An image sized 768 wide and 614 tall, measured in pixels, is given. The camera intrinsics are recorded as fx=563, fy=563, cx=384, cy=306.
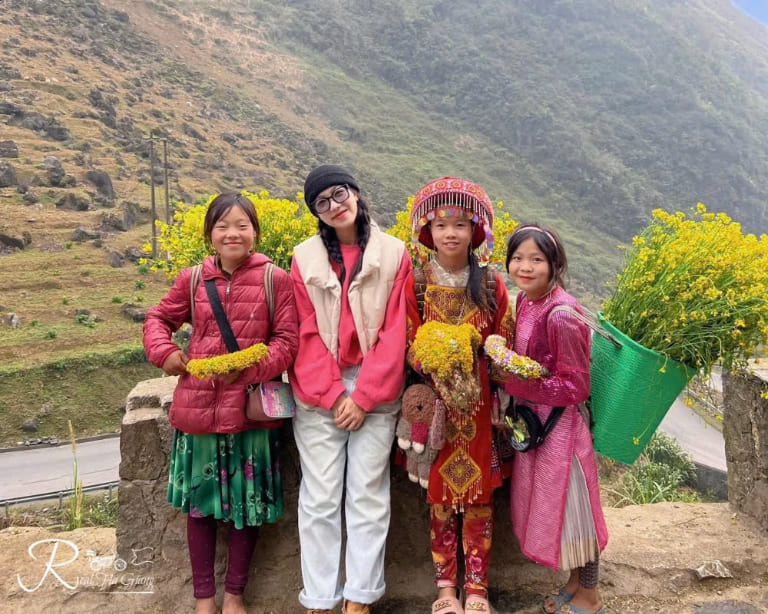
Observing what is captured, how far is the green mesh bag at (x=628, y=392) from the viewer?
6.40ft

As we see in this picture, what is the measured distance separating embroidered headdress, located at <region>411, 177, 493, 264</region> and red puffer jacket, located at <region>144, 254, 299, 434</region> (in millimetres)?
574

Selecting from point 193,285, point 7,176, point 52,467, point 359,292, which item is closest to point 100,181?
point 7,176

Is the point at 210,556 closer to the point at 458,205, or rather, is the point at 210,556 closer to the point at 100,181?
the point at 458,205

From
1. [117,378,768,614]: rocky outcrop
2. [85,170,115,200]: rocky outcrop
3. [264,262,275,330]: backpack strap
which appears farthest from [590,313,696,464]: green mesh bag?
[85,170,115,200]: rocky outcrop

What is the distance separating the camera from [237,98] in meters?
46.4

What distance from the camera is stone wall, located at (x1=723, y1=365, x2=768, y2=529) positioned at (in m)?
2.62

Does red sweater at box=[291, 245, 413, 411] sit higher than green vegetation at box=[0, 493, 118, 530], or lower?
higher

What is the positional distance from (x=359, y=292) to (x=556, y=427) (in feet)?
2.76

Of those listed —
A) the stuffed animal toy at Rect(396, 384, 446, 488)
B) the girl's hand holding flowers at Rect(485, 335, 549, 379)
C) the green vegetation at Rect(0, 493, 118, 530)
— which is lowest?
the green vegetation at Rect(0, 493, 118, 530)

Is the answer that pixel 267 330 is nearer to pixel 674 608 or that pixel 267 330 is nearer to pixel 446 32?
pixel 674 608

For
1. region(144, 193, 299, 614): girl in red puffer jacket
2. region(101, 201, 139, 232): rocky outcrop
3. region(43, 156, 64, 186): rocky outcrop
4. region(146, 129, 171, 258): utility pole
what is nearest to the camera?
region(144, 193, 299, 614): girl in red puffer jacket

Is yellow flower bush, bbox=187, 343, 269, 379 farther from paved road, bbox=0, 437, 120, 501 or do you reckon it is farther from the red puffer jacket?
paved road, bbox=0, 437, 120, 501

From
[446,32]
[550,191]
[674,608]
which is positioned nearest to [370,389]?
[674,608]

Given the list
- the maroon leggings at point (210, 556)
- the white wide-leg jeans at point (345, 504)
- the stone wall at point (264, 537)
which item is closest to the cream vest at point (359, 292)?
the white wide-leg jeans at point (345, 504)
